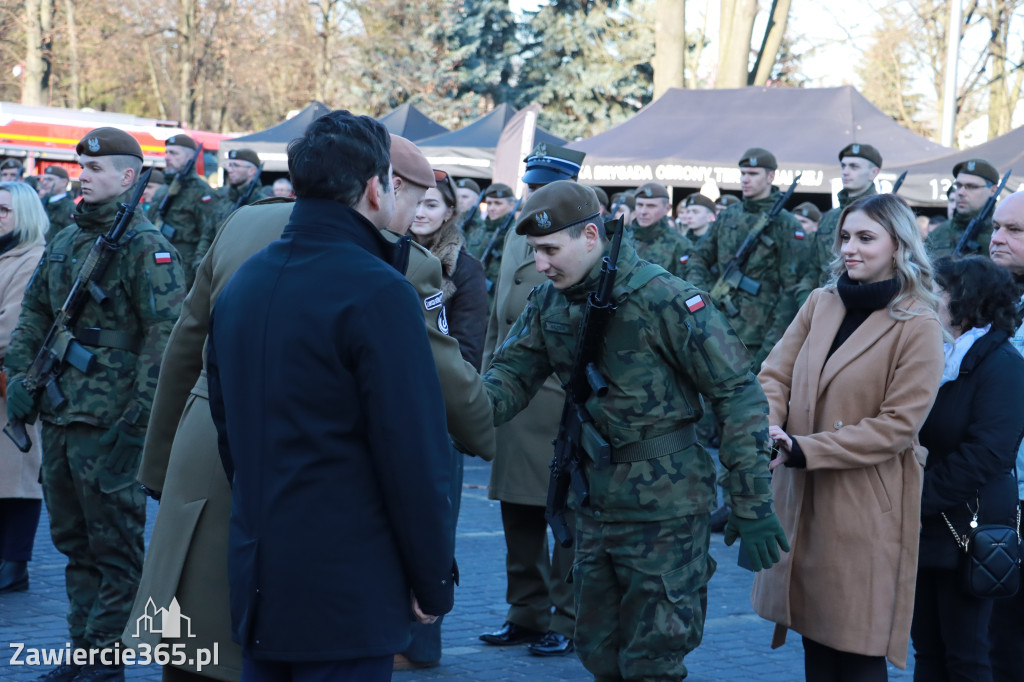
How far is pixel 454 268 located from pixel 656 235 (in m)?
6.27

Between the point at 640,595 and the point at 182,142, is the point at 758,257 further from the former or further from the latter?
the point at 182,142

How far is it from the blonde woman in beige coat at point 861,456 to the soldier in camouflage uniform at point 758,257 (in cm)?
523

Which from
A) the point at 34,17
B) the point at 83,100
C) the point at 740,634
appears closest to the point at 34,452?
the point at 740,634

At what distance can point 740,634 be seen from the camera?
20.0ft

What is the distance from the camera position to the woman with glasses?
5309mm

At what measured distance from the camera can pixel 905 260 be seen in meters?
4.04

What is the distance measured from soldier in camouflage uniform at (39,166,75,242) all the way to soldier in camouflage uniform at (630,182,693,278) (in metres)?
6.88

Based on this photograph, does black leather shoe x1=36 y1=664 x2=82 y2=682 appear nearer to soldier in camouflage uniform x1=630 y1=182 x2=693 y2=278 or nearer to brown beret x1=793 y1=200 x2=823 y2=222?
soldier in camouflage uniform x1=630 y1=182 x2=693 y2=278

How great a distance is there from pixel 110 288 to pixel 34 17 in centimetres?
2766

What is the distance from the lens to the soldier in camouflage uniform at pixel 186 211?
13.5 metres

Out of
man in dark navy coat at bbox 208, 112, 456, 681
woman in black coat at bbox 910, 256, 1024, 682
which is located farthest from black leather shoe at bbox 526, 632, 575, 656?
man in dark navy coat at bbox 208, 112, 456, 681

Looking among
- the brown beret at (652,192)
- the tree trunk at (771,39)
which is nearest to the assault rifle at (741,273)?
the brown beret at (652,192)

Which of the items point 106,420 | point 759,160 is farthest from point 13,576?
point 759,160

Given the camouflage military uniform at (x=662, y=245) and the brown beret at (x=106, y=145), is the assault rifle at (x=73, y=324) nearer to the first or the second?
the brown beret at (x=106, y=145)
